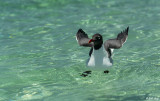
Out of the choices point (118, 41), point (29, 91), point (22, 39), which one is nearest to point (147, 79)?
point (118, 41)

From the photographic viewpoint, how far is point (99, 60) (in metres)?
8.38

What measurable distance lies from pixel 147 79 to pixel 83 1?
1068cm

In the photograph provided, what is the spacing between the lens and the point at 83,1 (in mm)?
18203

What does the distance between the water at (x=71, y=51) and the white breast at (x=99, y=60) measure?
1.10 ft

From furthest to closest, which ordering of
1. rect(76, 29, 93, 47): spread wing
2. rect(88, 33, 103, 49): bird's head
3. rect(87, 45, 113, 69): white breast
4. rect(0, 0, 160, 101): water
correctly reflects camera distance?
rect(76, 29, 93, 47): spread wing, rect(87, 45, 113, 69): white breast, rect(88, 33, 103, 49): bird's head, rect(0, 0, 160, 101): water

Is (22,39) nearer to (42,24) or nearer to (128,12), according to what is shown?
(42,24)

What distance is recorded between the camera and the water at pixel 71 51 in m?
7.64

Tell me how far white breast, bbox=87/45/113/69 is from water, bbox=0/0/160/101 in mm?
336

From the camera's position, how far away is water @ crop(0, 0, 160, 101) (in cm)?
764

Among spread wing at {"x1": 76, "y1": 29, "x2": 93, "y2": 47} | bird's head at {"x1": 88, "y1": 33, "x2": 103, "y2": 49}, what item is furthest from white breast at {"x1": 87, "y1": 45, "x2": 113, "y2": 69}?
spread wing at {"x1": 76, "y1": 29, "x2": 93, "y2": 47}

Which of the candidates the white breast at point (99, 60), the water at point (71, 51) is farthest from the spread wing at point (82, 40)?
the water at point (71, 51)

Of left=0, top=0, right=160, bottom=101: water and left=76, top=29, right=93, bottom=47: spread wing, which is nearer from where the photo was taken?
left=0, top=0, right=160, bottom=101: water

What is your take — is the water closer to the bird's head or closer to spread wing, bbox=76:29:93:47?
spread wing, bbox=76:29:93:47

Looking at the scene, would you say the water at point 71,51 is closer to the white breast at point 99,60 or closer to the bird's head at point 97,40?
the white breast at point 99,60
